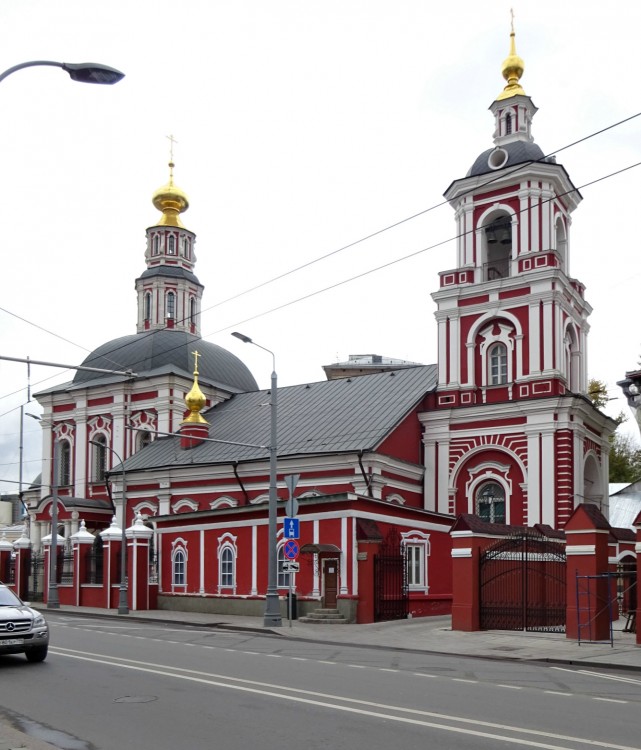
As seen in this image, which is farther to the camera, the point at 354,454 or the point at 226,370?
the point at 226,370

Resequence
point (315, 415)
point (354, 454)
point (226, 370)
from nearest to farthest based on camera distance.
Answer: point (354, 454), point (315, 415), point (226, 370)

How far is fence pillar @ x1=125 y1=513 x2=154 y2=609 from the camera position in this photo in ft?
117

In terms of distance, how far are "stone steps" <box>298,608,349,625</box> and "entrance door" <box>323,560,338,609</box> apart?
0.49 meters

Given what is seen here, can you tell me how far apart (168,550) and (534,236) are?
60.5ft

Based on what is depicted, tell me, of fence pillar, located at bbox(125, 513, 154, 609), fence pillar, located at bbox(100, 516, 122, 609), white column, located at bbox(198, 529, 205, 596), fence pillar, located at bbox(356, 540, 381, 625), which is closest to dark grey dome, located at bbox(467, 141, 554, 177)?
fence pillar, located at bbox(356, 540, 381, 625)

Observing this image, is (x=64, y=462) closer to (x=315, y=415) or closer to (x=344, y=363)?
(x=315, y=415)

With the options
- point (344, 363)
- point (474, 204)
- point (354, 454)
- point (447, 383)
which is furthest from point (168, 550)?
point (344, 363)

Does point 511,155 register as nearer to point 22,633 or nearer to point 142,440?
point 142,440

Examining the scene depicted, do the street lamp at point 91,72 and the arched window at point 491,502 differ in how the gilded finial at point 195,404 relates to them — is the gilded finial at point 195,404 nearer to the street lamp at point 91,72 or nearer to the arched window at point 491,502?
the arched window at point 491,502

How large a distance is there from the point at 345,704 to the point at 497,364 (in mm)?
28187

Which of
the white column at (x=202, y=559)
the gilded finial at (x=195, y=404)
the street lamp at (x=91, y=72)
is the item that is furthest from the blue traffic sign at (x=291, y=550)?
the gilded finial at (x=195, y=404)

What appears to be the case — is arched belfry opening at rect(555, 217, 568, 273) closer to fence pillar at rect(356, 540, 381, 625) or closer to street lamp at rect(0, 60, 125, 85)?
fence pillar at rect(356, 540, 381, 625)

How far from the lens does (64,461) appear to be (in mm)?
51781

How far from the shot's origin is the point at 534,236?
125ft
